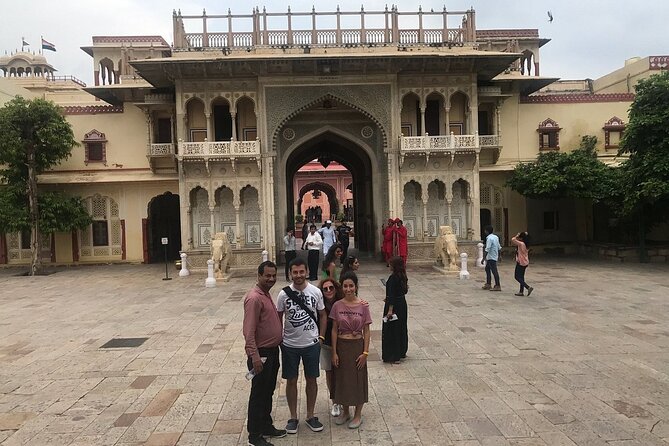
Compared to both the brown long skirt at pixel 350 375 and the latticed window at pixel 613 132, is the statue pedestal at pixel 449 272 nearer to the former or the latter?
the latticed window at pixel 613 132

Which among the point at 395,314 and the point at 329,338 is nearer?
the point at 329,338

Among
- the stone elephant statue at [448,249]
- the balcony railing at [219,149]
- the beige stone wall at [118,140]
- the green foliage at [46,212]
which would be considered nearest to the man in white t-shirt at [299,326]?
the stone elephant statue at [448,249]

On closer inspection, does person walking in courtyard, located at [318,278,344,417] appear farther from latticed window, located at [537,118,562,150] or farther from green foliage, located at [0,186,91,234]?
latticed window, located at [537,118,562,150]

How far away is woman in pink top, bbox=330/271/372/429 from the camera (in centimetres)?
470

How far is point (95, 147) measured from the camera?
71.4 feet

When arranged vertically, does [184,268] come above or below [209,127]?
below

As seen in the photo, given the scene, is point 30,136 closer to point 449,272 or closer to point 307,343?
point 449,272

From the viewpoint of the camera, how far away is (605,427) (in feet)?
15.4

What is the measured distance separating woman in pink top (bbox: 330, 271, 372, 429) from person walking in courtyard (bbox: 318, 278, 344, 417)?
109 mm

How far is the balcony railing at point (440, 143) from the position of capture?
18516 millimetres

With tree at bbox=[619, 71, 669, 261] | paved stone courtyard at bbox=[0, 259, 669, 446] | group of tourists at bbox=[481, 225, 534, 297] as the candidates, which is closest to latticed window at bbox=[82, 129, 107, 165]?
paved stone courtyard at bbox=[0, 259, 669, 446]

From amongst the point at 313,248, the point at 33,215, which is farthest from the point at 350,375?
the point at 33,215

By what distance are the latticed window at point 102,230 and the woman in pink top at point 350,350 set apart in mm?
19642

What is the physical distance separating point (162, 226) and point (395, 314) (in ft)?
65.3
